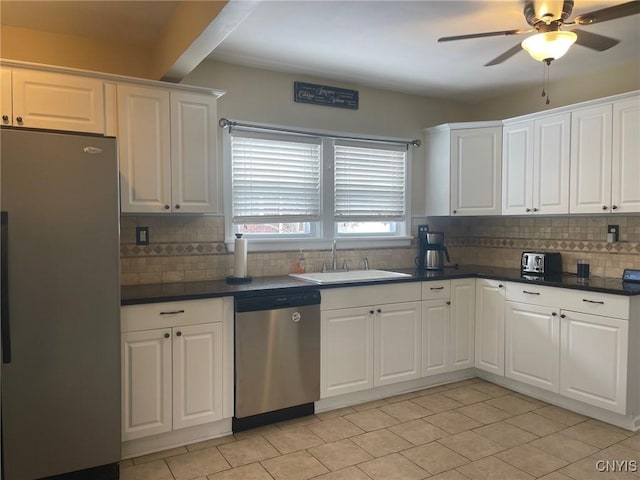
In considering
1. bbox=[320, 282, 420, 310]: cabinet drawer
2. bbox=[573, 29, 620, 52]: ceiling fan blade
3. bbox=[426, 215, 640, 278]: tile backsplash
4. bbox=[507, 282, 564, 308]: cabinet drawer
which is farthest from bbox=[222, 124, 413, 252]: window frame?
bbox=[573, 29, 620, 52]: ceiling fan blade

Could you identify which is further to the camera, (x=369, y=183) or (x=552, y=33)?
(x=369, y=183)

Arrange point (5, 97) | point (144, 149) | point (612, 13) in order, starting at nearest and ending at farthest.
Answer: point (612, 13) < point (5, 97) < point (144, 149)

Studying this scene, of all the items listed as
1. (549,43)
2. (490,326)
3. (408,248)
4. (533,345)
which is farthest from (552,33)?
(408,248)

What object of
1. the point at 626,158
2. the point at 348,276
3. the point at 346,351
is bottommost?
the point at 346,351

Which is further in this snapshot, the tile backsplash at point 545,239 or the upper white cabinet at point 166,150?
the tile backsplash at point 545,239

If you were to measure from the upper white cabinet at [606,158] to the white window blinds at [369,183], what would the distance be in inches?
57.6

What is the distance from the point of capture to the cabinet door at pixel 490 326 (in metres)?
3.69

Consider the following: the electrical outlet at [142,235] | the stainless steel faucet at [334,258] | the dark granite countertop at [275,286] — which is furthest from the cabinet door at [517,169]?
the electrical outlet at [142,235]

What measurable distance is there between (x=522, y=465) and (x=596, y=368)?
962mm

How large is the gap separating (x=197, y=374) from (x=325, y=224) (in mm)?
1710

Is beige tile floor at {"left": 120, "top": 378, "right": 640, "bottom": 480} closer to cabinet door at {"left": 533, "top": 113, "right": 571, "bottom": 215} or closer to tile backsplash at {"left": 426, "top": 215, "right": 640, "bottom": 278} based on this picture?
tile backsplash at {"left": 426, "top": 215, "right": 640, "bottom": 278}

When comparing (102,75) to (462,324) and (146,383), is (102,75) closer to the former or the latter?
(146,383)

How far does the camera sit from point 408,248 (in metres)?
4.40

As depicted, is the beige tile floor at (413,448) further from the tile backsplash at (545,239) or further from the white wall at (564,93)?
the white wall at (564,93)
